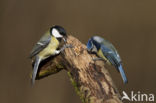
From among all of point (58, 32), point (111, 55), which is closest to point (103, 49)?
point (111, 55)

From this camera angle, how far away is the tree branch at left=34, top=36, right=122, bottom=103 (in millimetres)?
1279

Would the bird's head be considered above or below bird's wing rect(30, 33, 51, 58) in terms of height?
above

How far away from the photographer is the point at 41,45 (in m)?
1.47

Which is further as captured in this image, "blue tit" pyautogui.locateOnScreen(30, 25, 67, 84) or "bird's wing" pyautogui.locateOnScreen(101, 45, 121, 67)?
"blue tit" pyautogui.locateOnScreen(30, 25, 67, 84)

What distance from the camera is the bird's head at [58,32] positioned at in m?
1.38

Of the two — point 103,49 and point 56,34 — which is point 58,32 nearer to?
point 56,34

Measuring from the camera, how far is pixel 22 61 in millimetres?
2258

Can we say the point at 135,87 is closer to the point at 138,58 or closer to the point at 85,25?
the point at 138,58

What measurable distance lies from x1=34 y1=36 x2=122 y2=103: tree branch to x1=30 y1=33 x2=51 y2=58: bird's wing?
0.25 feet

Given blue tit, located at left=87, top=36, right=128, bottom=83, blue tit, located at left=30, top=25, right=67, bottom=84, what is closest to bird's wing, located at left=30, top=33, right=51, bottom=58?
blue tit, located at left=30, top=25, right=67, bottom=84

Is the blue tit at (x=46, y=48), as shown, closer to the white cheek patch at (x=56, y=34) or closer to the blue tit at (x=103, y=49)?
the white cheek patch at (x=56, y=34)

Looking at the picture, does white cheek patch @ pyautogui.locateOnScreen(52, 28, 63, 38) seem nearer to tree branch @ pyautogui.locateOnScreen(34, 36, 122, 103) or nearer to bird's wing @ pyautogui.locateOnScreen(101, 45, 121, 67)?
tree branch @ pyautogui.locateOnScreen(34, 36, 122, 103)

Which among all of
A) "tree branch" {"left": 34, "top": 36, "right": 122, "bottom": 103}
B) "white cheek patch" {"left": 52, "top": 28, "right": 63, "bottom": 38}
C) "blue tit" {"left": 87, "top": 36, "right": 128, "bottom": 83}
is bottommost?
"tree branch" {"left": 34, "top": 36, "right": 122, "bottom": 103}

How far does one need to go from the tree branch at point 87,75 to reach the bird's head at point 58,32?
40mm
